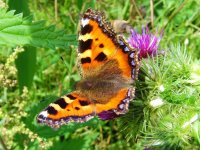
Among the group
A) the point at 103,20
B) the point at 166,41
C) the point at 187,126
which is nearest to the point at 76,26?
the point at 166,41

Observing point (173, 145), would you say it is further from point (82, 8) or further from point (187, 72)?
point (82, 8)

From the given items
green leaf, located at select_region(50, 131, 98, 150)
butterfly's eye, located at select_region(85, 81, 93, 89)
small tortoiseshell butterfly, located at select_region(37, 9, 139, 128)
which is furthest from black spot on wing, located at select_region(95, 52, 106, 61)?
green leaf, located at select_region(50, 131, 98, 150)

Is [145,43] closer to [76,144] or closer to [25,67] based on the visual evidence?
[76,144]

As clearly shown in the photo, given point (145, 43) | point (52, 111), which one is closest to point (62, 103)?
point (52, 111)

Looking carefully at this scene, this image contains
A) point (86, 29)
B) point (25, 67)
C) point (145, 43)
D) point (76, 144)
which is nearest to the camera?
point (86, 29)

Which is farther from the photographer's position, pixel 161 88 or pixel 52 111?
pixel 161 88

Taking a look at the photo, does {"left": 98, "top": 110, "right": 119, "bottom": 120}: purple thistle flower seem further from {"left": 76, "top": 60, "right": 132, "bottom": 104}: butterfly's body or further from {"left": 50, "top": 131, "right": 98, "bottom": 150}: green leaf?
{"left": 50, "top": 131, "right": 98, "bottom": 150}: green leaf

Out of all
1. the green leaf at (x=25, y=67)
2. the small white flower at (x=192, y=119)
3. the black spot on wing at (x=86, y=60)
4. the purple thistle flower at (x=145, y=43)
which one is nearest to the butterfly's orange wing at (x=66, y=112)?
the black spot on wing at (x=86, y=60)
